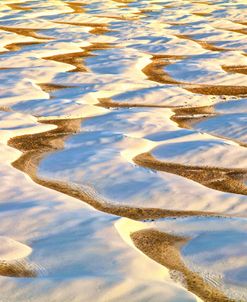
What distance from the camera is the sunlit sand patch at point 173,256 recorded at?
2.31 meters

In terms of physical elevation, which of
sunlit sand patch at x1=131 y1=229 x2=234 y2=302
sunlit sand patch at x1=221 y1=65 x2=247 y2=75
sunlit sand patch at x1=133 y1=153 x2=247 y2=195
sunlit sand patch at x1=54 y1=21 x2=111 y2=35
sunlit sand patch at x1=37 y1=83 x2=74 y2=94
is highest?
sunlit sand patch at x1=131 y1=229 x2=234 y2=302

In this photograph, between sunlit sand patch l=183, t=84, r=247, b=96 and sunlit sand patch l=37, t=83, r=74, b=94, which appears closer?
sunlit sand patch l=183, t=84, r=247, b=96

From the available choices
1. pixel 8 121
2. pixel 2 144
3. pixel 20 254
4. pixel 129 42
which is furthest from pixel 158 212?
pixel 129 42

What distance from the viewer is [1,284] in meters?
2.33

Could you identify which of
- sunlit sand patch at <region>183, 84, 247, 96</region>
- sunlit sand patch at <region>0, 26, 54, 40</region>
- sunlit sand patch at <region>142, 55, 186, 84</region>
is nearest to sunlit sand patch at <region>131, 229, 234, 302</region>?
sunlit sand patch at <region>183, 84, 247, 96</region>

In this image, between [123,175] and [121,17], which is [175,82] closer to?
[123,175]

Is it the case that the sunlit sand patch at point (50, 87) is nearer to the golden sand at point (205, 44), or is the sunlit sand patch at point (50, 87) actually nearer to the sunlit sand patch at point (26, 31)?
the golden sand at point (205, 44)

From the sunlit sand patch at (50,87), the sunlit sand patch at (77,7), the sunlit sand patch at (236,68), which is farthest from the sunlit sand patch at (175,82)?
the sunlit sand patch at (77,7)

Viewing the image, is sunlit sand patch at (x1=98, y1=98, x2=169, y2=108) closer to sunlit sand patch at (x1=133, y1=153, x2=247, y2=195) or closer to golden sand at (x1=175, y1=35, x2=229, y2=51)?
sunlit sand patch at (x1=133, y1=153, x2=247, y2=195)

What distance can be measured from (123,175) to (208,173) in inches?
17.1

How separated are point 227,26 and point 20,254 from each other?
27.8 ft

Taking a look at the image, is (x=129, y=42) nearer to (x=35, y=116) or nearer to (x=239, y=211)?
(x=35, y=116)

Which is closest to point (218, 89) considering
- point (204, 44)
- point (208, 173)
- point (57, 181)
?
point (208, 173)

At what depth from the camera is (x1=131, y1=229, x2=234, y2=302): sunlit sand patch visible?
2.31m
